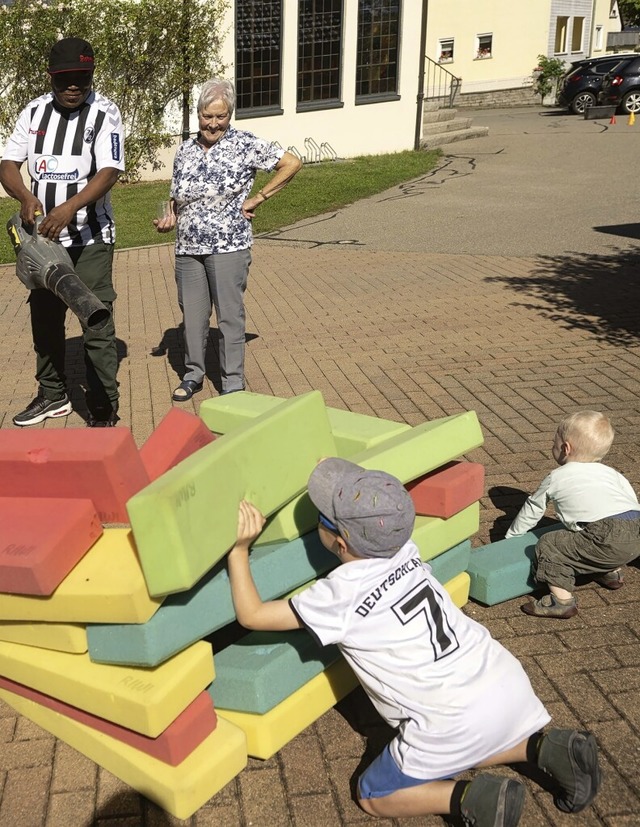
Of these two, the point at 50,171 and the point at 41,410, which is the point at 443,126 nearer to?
the point at 41,410

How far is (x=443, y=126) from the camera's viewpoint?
22703 millimetres

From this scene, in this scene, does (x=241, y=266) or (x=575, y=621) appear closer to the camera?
(x=575, y=621)

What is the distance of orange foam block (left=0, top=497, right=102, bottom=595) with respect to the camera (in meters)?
2.67

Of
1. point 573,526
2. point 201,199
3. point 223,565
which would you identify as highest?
point 201,199

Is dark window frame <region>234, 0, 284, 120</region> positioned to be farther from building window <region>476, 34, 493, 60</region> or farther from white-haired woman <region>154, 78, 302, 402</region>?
building window <region>476, 34, 493, 60</region>

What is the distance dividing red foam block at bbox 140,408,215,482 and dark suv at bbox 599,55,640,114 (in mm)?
27848

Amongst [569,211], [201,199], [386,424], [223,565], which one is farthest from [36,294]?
[569,211]

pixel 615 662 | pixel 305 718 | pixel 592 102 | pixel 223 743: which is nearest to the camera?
pixel 223 743

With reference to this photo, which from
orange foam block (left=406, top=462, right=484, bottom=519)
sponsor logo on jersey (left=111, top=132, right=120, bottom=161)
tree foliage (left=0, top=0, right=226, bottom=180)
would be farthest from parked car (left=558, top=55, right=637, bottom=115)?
orange foam block (left=406, top=462, right=484, bottom=519)

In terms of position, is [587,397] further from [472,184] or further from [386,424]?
[472,184]

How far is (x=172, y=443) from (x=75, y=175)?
2523 millimetres

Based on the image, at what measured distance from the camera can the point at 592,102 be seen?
29.6 metres

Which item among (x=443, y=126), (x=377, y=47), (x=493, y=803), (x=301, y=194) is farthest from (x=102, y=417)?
(x=443, y=126)

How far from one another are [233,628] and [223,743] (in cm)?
75
